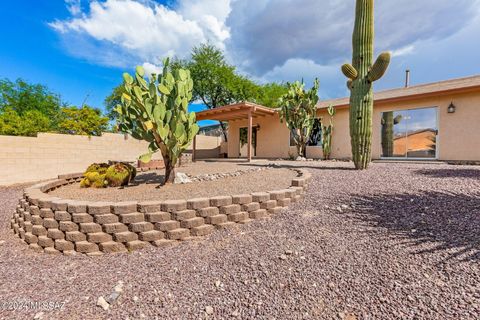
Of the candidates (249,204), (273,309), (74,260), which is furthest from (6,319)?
(249,204)

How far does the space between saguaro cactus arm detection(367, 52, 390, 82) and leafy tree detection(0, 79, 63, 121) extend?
20282 millimetres

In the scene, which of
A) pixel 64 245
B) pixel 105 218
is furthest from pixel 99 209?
pixel 64 245

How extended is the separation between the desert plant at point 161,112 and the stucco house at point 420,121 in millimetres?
5792

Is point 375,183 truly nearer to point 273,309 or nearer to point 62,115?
point 273,309

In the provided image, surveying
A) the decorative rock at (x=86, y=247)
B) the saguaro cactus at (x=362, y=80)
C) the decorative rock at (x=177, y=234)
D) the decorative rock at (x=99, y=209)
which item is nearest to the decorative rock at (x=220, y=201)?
the decorative rock at (x=177, y=234)

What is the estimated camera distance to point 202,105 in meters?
21.6

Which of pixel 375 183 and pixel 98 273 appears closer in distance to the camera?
pixel 98 273

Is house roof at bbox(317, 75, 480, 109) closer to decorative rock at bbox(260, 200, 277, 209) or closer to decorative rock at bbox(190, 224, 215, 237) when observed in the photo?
decorative rock at bbox(260, 200, 277, 209)

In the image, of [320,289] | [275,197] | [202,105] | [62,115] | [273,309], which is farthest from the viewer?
[202,105]

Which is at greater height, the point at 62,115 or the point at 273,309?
the point at 62,115

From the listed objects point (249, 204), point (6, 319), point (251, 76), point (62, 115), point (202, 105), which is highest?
point (251, 76)

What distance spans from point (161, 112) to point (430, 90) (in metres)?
10.2

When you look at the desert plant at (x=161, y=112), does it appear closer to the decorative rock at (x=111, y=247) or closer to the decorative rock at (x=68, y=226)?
the decorative rock at (x=68, y=226)

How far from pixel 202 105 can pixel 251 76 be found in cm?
572
